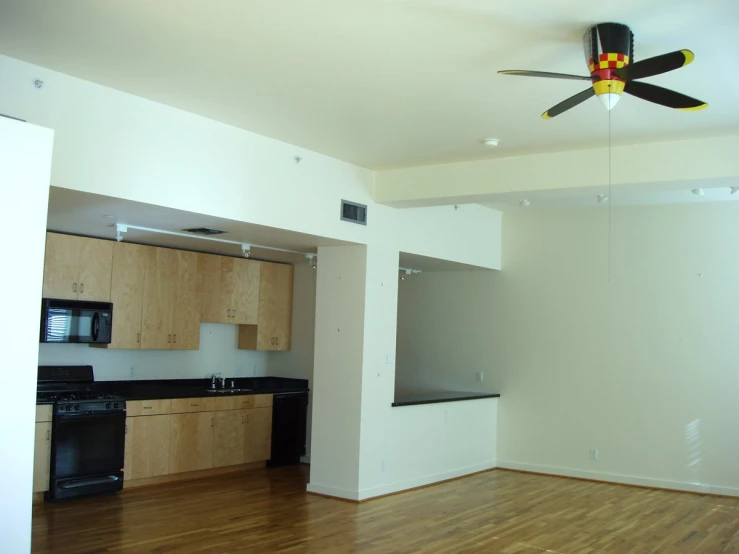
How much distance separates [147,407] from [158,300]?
3.61 ft

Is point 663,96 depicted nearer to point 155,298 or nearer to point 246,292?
point 155,298

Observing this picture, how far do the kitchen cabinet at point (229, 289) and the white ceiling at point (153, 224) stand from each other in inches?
6.9

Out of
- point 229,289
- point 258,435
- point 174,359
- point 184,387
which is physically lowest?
point 258,435

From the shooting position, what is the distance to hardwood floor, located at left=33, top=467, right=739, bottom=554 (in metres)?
5.08

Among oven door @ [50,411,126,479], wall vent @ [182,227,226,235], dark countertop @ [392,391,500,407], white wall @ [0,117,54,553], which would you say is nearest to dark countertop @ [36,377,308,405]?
oven door @ [50,411,126,479]

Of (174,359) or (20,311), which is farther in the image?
(174,359)

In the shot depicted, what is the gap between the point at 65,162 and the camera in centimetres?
429

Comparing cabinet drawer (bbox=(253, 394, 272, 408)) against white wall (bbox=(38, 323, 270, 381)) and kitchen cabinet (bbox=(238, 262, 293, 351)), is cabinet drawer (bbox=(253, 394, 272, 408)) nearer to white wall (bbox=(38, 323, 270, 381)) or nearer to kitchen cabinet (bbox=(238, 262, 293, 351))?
kitchen cabinet (bbox=(238, 262, 293, 351))

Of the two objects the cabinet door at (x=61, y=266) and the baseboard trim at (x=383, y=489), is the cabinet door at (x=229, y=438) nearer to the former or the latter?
the baseboard trim at (x=383, y=489)

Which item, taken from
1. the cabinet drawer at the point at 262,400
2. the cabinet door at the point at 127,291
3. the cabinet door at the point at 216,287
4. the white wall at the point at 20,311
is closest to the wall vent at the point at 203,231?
the cabinet door at the point at 127,291

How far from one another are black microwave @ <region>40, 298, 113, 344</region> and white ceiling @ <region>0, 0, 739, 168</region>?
98.0 inches

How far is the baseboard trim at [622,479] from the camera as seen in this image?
715 cm

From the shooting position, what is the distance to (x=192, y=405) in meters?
7.12

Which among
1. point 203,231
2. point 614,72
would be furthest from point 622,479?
point 614,72
